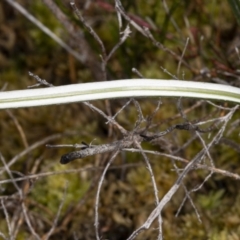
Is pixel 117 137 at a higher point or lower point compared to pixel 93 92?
lower

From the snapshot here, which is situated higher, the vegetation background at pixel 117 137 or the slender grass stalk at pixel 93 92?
the slender grass stalk at pixel 93 92

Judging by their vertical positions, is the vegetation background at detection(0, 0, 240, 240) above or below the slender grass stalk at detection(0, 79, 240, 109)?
below

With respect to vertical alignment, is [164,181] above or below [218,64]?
below

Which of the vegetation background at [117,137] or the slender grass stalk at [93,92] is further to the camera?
the vegetation background at [117,137]

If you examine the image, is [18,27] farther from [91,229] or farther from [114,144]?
[114,144]

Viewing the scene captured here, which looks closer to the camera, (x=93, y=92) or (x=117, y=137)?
(x=93, y=92)

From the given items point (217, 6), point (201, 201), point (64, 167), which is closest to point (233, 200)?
point (201, 201)

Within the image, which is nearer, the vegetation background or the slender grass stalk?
the slender grass stalk

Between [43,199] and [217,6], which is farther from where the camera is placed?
[217,6]
